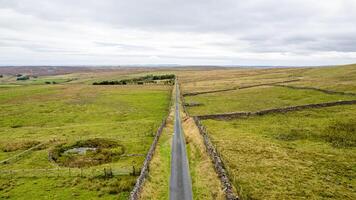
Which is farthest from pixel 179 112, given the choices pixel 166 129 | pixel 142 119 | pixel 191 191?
Answer: pixel 191 191

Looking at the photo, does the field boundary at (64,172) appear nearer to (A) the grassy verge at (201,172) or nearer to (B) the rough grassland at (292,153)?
(A) the grassy verge at (201,172)

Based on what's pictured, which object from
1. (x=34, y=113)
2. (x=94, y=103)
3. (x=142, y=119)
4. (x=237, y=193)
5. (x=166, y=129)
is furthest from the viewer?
(x=94, y=103)

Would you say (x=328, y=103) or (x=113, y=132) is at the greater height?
(x=328, y=103)

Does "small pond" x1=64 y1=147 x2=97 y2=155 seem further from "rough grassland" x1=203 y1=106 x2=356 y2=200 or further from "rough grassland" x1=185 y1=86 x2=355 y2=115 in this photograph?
"rough grassland" x1=185 y1=86 x2=355 y2=115

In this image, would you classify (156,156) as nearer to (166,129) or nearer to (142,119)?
(166,129)

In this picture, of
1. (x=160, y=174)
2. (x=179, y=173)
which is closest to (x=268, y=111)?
(x=179, y=173)

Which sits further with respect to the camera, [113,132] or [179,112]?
[179,112]
